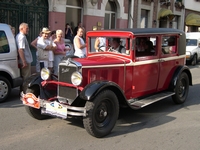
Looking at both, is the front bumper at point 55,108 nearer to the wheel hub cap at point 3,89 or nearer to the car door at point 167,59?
the wheel hub cap at point 3,89

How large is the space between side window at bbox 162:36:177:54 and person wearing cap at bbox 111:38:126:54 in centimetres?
118

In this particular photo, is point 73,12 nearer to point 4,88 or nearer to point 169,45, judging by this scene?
point 4,88

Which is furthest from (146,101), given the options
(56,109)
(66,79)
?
(56,109)

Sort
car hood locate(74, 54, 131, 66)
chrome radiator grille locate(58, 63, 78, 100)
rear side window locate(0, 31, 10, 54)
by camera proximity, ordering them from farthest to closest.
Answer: rear side window locate(0, 31, 10, 54) → car hood locate(74, 54, 131, 66) → chrome radiator grille locate(58, 63, 78, 100)

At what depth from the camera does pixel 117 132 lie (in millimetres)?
4648

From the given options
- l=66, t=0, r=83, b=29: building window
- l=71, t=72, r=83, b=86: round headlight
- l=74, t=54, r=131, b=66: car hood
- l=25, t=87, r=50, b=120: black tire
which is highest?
l=66, t=0, r=83, b=29: building window

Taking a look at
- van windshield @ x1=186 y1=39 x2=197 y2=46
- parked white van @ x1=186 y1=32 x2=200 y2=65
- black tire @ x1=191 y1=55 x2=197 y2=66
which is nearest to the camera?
parked white van @ x1=186 y1=32 x2=200 y2=65

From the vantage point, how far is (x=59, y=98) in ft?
15.8

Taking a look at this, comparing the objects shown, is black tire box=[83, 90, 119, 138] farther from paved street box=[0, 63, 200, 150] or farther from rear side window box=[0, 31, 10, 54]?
rear side window box=[0, 31, 10, 54]

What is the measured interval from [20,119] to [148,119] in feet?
8.28

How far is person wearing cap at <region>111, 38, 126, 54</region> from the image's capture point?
5380mm

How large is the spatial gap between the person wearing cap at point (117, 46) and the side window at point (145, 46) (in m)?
0.28

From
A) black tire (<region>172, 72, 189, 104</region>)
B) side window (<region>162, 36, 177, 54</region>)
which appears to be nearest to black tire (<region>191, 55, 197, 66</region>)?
black tire (<region>172, 72, 189, 104</region>)

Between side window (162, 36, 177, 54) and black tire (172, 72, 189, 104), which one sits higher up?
side window (162, 36, 177, 54)
